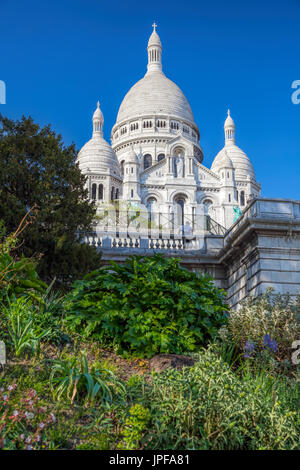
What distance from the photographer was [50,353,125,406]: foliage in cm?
523

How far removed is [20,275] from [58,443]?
3.72 meters

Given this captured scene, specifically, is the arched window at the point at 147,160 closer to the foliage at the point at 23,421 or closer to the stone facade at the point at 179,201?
the stone facade at the point at 179,201

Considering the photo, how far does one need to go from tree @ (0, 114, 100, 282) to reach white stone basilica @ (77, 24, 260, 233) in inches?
1607

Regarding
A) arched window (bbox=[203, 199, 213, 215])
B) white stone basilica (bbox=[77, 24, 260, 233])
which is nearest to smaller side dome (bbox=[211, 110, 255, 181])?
white stone basilica (bbox=[77, 24, 260, 233])

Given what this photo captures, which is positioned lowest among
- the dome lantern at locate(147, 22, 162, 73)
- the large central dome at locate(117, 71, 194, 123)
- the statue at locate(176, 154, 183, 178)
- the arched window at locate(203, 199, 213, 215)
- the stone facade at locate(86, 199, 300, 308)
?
the stone facade at locate(86, 199, 300, 308)

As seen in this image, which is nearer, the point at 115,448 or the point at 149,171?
the point at 115,448

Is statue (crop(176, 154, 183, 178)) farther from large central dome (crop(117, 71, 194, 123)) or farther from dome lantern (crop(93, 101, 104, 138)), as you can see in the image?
dome lantern (crop(93, 101, 104, 138))

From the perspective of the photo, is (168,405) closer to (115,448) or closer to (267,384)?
(115,448)

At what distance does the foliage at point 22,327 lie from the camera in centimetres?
620

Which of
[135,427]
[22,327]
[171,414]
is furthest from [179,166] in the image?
[135,427]

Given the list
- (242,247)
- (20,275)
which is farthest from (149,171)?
(20,275)

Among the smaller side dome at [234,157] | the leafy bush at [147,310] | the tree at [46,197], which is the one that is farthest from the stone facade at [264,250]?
the smaller side dome at [234,157]

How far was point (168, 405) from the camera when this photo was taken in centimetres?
506

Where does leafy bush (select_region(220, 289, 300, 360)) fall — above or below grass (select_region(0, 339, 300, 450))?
above
